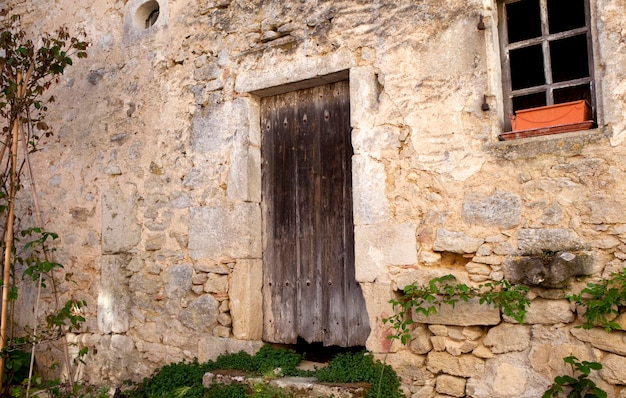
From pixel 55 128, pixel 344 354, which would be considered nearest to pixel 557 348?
pixel 344 354

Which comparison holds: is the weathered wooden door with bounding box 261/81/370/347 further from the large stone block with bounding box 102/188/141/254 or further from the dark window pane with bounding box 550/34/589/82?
the dark window pane with bounding box 550/34/589/82

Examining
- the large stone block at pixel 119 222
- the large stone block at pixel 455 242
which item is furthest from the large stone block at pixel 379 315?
the large stone block at pixel 119 222

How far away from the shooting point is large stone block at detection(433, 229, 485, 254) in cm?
335

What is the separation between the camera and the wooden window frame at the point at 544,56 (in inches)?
128

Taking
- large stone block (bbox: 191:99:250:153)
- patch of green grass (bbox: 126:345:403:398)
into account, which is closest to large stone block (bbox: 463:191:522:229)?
patch of green grass (bbox: 126:345:403:398)

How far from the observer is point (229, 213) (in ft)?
14.3

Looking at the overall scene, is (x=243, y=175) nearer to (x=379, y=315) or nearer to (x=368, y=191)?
(x=368, y=191)

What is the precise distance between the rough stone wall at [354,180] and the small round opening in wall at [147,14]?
0.20 feet

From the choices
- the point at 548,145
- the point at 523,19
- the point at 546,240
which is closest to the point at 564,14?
the point at 523,19

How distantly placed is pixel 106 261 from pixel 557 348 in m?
3.49

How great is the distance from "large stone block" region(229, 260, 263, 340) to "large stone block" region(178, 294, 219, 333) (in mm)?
156

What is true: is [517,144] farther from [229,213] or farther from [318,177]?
[229,213]

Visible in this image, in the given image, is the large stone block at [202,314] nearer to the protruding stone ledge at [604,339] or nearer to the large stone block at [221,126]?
the large stone block at [221,126]

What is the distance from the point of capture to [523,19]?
12.9 feet
